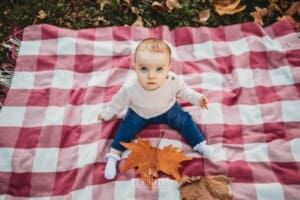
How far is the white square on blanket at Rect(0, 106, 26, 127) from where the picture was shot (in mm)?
2057

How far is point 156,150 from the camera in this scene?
187 cm

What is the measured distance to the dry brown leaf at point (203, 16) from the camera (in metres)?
2.59

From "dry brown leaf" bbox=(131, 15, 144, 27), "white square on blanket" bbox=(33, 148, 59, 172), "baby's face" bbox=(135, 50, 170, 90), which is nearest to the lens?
"baby's face" bbox=(135, 50, 170, 90)

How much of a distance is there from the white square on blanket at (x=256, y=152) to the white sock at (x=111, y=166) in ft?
1.89

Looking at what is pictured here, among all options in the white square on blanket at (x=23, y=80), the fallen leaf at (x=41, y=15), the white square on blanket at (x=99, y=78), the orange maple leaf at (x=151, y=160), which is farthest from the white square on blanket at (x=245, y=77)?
the fallen leaf at (x=41, y=15)

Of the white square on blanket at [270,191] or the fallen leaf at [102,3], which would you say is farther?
the fallen leaf at [102,3]

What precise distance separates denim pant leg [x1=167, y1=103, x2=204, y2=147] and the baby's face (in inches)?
8.6

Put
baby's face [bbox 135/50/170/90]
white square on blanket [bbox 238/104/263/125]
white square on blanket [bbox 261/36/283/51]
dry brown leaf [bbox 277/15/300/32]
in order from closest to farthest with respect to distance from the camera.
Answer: baby's face [bbox 135/50/170/90], white square on blanket [bbox 238/104/263/125], white square on blanket [bbox 261/36/283/51], dry brown leaf [bbox 277/15/300/32]

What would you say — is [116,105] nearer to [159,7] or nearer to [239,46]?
[239,46]

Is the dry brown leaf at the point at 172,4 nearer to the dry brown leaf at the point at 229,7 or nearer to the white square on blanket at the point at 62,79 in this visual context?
the dry brown leaf at the point at 229,7

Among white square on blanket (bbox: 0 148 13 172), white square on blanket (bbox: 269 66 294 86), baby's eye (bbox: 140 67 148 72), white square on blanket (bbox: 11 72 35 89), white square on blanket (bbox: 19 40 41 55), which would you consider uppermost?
baby's eye (bbox: 140 67 148 72)

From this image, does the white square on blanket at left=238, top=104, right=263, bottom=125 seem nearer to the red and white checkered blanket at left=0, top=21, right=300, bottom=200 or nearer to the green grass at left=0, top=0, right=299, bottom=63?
the red and white checkered blanket at left=0, top=21, right=300, bottom=200

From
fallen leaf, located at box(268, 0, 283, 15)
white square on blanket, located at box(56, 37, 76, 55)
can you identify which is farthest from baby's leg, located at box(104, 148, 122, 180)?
fallen leaf, located at box(268, 0, 283, 15)

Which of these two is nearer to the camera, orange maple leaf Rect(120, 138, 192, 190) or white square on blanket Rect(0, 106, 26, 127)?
orange maple leaf Rect(120, 138, 192, 190)
